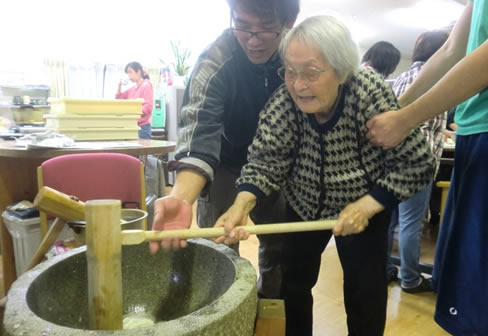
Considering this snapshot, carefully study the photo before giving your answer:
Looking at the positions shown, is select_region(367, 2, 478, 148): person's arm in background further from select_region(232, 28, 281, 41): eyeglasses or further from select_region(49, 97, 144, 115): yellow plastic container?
select_region(49, 97, 144, 115): yellow plastic container

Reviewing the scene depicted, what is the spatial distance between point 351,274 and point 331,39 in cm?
65

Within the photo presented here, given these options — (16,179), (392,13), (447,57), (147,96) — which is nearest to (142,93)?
(147,96)

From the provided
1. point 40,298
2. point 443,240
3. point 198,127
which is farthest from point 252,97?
point 40,298

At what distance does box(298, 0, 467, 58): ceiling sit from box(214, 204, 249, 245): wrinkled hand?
3.91m

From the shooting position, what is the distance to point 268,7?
99cm

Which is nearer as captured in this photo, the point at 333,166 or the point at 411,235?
the point at 333,166

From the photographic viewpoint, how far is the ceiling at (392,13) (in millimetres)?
4996

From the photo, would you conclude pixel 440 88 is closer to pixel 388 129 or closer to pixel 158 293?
pixel 388 129

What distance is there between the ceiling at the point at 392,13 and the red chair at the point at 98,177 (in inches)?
137

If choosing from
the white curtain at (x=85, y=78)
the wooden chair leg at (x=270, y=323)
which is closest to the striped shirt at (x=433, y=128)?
the wooden chair leg at (x=270, y=323)

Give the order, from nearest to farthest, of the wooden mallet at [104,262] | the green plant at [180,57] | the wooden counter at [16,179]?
the wooden mallet at [104,262] < the wooden counter at [16,179] < the green plant at [180,57]

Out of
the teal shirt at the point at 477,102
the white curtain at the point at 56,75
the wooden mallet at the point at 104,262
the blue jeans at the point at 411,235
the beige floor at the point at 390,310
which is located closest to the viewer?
the wooden mallet at the point at 104,262

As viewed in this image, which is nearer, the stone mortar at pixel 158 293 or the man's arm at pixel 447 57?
the stone mortar at pixel 158 293

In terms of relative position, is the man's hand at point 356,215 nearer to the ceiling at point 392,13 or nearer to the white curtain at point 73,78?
the ceiling at point 392,13
